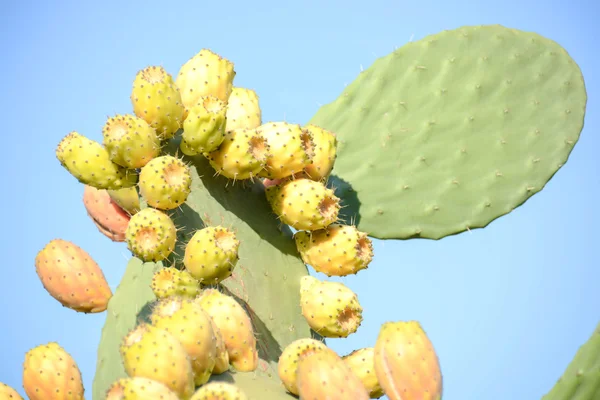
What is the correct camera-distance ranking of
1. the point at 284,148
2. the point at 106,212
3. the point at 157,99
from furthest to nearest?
1. the point at 106,212
2. the point at 284,148
3. the point at 157,99

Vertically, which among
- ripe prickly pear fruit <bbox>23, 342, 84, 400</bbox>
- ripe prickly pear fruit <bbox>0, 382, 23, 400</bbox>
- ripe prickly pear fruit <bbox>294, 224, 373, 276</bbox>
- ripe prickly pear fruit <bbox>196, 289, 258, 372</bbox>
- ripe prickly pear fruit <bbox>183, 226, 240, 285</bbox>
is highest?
ripe prickly pear fruit <bbox>294, 224, 373, 276</bbox>

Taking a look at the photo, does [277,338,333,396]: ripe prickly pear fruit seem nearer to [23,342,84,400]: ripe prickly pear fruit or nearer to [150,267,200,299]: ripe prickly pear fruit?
[150,267,200,299]: ripe prickly pear fruit

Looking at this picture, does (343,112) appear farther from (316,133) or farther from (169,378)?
(169,378)

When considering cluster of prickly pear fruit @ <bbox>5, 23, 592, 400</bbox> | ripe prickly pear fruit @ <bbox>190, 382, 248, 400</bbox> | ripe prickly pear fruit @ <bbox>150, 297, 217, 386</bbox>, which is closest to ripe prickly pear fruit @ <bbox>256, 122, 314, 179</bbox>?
cluster of prickly pear fruit @ <bbox>5, 23, 592, 400</bbox>

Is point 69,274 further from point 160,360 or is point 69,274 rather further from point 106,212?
point 160,360

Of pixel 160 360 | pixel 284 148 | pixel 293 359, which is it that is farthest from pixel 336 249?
pixel 160 360

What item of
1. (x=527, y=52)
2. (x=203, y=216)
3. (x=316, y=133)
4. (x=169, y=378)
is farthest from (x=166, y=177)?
(x=527, y=52)
